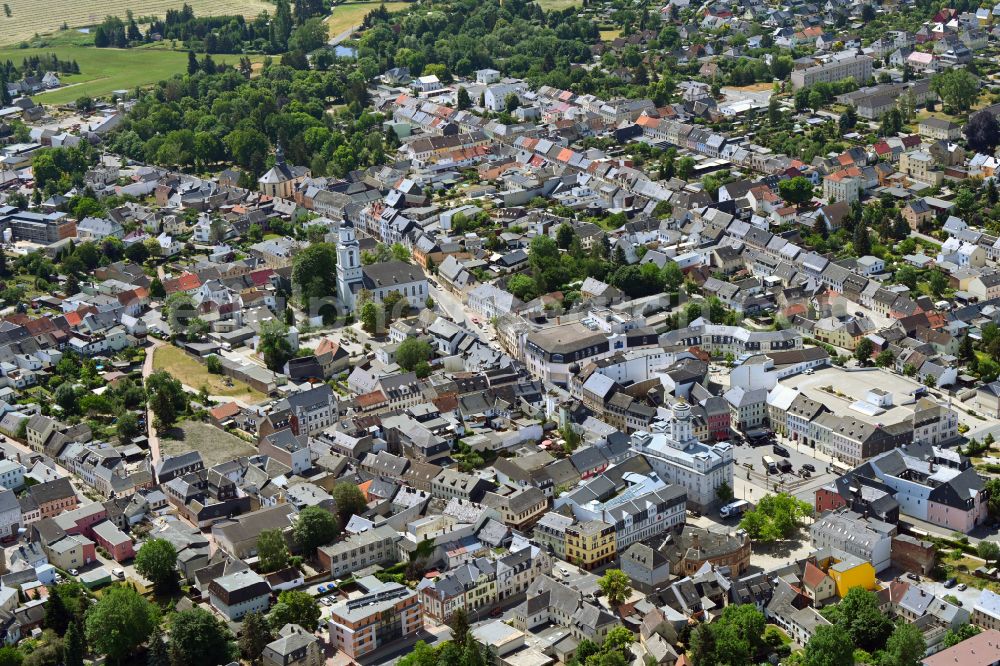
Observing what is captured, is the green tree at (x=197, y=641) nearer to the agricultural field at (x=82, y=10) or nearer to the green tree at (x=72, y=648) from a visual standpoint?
the green tree at (x=72, y=648)

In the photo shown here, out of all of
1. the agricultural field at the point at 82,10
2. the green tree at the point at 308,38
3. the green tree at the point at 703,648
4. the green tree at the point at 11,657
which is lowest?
the green tree at the point at 703,648

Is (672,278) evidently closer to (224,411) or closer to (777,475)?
(777,475)

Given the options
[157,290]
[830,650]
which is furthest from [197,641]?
[157,290]

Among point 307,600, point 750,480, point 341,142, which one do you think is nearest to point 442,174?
point 341,142

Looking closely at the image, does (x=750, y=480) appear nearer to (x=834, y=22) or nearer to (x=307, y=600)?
(x=307, y=600)

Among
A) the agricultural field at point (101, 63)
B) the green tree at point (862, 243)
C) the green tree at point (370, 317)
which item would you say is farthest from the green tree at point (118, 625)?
the agricultural field at point (101, 63)
